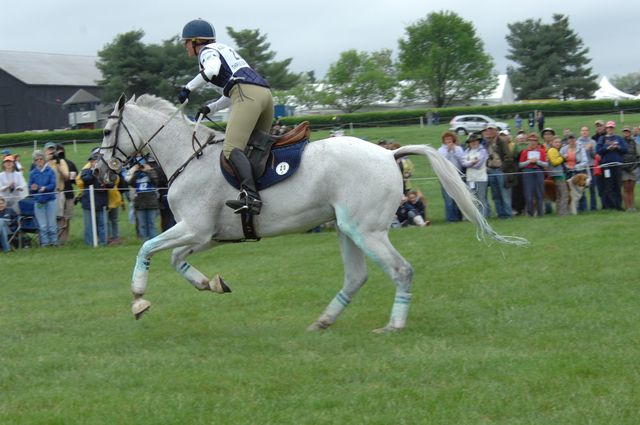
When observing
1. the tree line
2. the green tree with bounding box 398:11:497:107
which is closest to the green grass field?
the tree line

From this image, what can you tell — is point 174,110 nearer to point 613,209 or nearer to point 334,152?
point 334,152

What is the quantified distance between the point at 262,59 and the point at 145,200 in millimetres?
65624

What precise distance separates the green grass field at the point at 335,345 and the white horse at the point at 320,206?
0.55m

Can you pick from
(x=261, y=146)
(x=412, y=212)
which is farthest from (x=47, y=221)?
(x=261, y=146)

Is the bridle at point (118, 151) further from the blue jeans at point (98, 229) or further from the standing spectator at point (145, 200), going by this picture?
the blue jeans at point (98, 229)

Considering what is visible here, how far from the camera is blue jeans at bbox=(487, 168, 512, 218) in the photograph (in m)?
18.1

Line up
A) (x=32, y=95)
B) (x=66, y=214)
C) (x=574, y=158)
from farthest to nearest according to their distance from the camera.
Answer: (x=32, y=95) → (x=574, y=158) → (x=66, y=214)

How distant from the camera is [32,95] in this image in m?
72.7

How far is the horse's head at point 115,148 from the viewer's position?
30.9ft

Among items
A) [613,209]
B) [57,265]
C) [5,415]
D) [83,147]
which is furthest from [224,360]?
[83,147]

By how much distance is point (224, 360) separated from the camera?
24.6 ft

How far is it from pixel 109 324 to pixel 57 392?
9.14ft

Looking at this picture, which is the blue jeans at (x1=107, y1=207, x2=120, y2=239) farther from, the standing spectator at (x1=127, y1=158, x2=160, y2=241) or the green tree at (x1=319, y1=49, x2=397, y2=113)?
the green tree at (x1=319, y1=49, x2=397, y2=113)

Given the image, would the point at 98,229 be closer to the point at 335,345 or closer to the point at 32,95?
the point at 335,345
